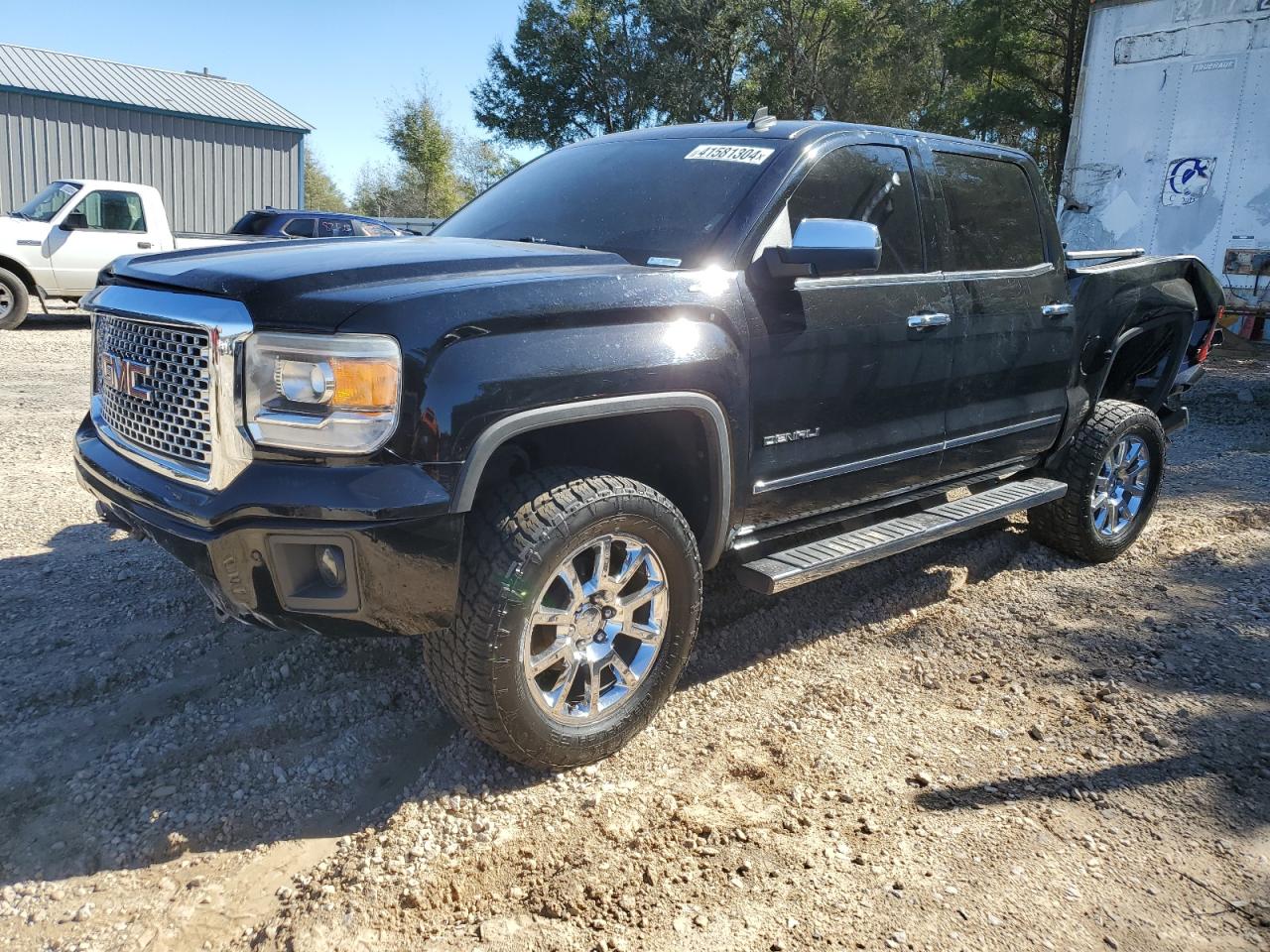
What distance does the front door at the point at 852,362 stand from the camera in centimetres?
319

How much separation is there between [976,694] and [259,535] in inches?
99.1

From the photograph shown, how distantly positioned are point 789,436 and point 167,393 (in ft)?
6.30

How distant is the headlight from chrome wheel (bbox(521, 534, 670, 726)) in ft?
2.17

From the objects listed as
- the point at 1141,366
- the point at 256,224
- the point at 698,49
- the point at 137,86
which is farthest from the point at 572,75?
the point at 1141,366

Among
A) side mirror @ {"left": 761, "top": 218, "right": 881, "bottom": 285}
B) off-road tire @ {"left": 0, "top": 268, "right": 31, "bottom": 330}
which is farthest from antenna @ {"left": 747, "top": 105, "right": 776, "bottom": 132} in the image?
off-road tire @ {"left": 0, "top": 268, "right": 31, "bottom": 330}

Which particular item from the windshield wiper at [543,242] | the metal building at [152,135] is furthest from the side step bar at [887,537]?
the metal building at [152,135]

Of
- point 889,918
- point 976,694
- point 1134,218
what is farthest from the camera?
point 1134,218

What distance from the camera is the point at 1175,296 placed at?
5184 mm

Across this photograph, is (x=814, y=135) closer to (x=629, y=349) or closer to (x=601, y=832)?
(x=629, y=349)

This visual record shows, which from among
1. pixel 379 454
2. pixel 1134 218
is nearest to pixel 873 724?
pixel 379 454

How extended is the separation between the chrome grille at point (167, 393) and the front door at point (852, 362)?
1626 mm

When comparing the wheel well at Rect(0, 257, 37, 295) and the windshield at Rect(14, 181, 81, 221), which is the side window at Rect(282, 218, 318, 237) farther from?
the wheel well at Rect(0, 257, 37, 295)

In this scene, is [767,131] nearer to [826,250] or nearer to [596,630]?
[826,250]

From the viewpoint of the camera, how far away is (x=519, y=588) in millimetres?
2521
